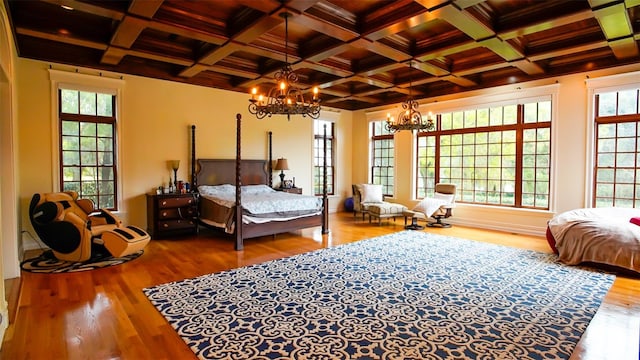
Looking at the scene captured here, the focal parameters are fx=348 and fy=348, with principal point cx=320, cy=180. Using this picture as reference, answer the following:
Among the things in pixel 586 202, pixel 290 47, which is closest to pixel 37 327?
pixel 290 47

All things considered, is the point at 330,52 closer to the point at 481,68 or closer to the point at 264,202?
the point at 264,202

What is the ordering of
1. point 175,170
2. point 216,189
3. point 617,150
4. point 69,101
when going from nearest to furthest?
point 69,101
point 617,150
point 175,170
point 216,189

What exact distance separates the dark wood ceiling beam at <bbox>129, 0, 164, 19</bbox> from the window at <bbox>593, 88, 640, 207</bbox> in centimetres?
678

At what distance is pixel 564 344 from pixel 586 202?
4.47m

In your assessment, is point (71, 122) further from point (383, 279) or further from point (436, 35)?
point (436, 35)

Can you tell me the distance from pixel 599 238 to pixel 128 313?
5.36 metres

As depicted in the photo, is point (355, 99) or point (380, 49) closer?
point (380, 49)

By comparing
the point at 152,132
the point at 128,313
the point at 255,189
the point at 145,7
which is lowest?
the point at 128,313

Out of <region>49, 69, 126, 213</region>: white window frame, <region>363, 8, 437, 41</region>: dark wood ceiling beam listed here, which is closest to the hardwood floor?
<region>49, 69, 126, 213</region>: white window frame

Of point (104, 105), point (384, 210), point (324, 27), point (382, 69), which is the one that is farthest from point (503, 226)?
point (104, 105)

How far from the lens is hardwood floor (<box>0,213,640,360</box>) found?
8.10 feet

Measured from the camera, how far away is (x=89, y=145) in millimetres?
5859

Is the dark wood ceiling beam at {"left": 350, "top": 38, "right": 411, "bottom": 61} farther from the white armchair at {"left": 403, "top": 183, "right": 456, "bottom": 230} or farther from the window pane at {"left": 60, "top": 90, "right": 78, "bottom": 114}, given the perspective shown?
the window pane at {"left": 60, "top": 90, "right": 78, "bottom": 114}

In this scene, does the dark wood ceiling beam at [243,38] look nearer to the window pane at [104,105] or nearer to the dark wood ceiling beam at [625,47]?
the window pane at [104,105]
